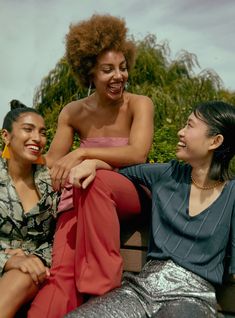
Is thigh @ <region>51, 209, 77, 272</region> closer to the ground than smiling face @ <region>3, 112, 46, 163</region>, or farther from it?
closer to the ground

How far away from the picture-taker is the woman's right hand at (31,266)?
8.80 feet

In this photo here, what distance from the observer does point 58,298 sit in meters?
2.68

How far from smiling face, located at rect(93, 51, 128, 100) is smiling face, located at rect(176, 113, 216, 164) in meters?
0.64

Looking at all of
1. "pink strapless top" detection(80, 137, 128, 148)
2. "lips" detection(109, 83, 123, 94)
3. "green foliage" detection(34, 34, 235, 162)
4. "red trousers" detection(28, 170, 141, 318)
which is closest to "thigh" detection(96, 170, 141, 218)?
"red trousers" detection(28, 170, 141, 318)

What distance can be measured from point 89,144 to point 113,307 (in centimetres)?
113

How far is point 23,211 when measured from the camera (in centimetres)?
292

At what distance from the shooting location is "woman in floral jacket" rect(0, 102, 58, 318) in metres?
2.67

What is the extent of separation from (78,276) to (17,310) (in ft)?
1.07

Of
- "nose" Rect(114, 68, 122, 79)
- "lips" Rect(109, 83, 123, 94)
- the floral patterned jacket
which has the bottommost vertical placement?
the floral patterned jacket

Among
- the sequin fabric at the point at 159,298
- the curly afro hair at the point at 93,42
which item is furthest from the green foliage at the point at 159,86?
the sequin fabric at the point at 159,298

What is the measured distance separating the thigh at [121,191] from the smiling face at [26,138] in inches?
18.9

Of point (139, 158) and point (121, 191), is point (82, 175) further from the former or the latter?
point (139, 158)

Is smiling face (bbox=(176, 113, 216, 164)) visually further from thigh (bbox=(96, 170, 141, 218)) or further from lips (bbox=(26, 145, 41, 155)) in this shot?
lips (bbox=(26, 145, 41, 155))

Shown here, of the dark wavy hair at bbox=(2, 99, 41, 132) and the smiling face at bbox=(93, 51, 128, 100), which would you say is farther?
the smiling face at bbox=(93, 51, 128, 100)
